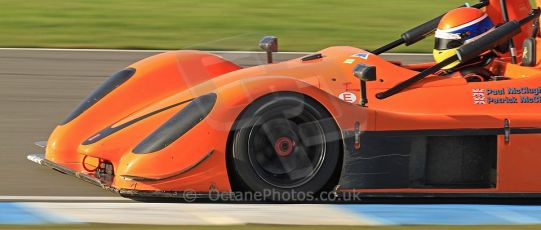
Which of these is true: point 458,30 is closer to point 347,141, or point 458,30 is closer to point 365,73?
point 365,73

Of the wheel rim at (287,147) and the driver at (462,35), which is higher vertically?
the driver at (462,35)

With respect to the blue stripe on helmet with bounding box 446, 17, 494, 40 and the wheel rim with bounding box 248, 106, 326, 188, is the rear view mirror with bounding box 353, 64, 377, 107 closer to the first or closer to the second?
the wheel rim with bounding box 248, 106, 326, 188

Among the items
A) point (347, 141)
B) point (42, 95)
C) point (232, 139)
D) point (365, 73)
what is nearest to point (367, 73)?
point (365, 73)

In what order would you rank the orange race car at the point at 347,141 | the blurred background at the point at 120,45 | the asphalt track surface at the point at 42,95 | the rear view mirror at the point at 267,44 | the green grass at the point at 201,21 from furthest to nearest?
the green grass at the point at 201,21 → the rear view mirror at the point at 267,44 → the asphalt track surface at the point at 42,95 → the orange race car at the point at 347,141 → the blurred background at the point at 120,45

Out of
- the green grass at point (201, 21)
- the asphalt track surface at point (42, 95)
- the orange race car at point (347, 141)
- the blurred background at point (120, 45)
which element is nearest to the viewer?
the blurred background at point (120, 45)

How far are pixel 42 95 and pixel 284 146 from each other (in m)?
4.08

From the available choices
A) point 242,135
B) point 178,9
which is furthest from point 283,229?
point 178,9

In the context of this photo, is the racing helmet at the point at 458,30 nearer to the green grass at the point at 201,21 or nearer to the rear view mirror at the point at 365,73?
the rear view mirror at the point at 365,73

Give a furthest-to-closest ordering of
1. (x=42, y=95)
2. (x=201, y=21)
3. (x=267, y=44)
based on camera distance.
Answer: (x=201, y=21), (x=42, y=95), (x=267, y=44)

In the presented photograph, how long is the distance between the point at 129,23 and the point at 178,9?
1235 millimetres

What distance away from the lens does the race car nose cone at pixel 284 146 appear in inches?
239

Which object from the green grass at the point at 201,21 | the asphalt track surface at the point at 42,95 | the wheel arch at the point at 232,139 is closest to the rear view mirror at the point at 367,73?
the wheel arch at the point at 232,139

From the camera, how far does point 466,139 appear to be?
6152mm

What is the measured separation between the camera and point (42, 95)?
373 inches
